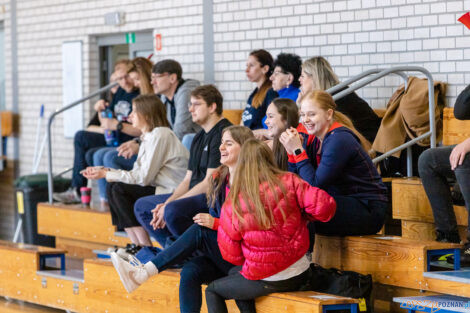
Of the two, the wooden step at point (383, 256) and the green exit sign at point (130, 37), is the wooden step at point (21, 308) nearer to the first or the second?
the wooden step at point (383, 256)

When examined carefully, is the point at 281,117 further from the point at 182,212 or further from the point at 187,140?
the point at 187,140

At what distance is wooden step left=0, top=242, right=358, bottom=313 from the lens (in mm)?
4061

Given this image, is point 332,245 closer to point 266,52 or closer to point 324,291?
point 324,291

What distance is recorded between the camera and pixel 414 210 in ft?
15.7

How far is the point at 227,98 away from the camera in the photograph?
7.32 metres

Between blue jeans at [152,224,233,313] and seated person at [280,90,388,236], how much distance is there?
22.7 inches

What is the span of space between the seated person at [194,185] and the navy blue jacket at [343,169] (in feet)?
3.15

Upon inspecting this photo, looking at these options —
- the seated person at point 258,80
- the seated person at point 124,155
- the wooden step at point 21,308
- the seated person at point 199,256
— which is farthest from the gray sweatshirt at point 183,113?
the seated person at point 199,256

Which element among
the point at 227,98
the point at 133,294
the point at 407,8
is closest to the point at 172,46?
the point at 227,98

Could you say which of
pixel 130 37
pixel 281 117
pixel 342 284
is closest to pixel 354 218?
pixel 342 284

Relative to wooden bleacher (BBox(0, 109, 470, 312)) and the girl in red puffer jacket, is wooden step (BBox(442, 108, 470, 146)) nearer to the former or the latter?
wooden bleacher (BBox(0, 109, 470, 312))

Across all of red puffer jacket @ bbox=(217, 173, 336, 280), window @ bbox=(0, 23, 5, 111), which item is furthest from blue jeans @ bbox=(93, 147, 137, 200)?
window @ bbox=(0, 23, 5, 111)

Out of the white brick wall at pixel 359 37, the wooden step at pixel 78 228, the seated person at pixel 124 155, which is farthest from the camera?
the wooden step at pixel 78 228

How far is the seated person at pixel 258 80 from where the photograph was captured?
618 cm
